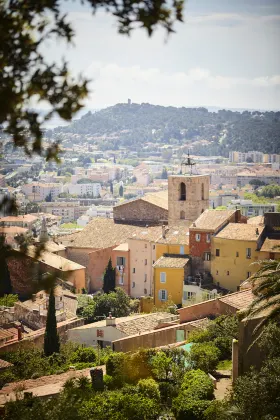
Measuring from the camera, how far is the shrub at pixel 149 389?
12.1 metres

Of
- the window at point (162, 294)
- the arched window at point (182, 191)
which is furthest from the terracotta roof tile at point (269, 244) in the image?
the arched window at point (182, 191)

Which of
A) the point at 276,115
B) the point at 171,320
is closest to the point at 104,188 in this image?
the point at 276,115

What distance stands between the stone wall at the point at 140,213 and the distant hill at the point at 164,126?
12001 centimetres

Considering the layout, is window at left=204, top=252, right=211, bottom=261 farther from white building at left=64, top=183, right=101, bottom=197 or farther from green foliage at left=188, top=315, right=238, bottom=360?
white building at left=64, top=183, right=101, bottom=197

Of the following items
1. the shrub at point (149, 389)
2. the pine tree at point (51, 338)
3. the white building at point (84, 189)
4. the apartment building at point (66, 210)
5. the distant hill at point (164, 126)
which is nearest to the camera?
the shrub at point (149, 389)

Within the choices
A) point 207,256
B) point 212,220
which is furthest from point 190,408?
point 212,220

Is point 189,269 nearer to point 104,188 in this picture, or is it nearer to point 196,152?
point 104,188

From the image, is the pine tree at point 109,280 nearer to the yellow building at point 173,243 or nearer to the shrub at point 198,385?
the yellow building at point 173,243

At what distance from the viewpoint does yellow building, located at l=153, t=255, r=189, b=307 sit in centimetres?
2334

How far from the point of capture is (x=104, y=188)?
121m

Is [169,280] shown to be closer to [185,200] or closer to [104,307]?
[104,307]

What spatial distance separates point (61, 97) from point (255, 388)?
17.2ft

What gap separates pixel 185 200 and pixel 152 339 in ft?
46.3

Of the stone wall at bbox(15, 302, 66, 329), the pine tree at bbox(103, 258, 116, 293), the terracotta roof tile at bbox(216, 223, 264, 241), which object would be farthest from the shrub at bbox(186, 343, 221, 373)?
the pine tree at bbox(103, 258, 116, 293)
